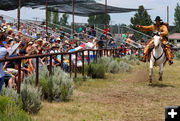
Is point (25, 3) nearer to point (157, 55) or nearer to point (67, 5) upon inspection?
point (67, 5)

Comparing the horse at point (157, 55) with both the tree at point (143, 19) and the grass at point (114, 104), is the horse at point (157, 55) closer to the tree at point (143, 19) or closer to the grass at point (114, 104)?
the grass at point (114, 104)

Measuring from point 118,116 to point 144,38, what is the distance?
90.3 feet

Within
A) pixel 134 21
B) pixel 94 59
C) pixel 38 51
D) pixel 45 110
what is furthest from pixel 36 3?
pixel 134 21

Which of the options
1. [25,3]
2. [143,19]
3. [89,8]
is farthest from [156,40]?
[143,19]

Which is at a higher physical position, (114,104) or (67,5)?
(67,5)

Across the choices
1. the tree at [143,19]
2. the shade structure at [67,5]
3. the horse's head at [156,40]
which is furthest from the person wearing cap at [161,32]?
the tree at [143,19]

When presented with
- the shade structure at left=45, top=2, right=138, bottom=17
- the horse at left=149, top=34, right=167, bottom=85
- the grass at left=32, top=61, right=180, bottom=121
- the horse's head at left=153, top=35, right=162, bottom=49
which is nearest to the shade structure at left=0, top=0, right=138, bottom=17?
the shade structure at left=45, top=2, right=138, bottom=17

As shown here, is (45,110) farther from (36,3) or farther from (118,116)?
(36,3)

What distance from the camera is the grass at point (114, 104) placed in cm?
678

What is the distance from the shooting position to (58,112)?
7094 mm

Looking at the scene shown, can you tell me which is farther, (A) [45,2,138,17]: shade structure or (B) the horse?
(A) [45,2,138,17]: shade structure

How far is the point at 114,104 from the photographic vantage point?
28.0ft

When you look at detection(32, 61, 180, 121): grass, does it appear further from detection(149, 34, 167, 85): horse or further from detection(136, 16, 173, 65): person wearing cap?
detection(136, 16, 173, 65): person wearing cap

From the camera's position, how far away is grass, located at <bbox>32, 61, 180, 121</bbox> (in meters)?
6.78
